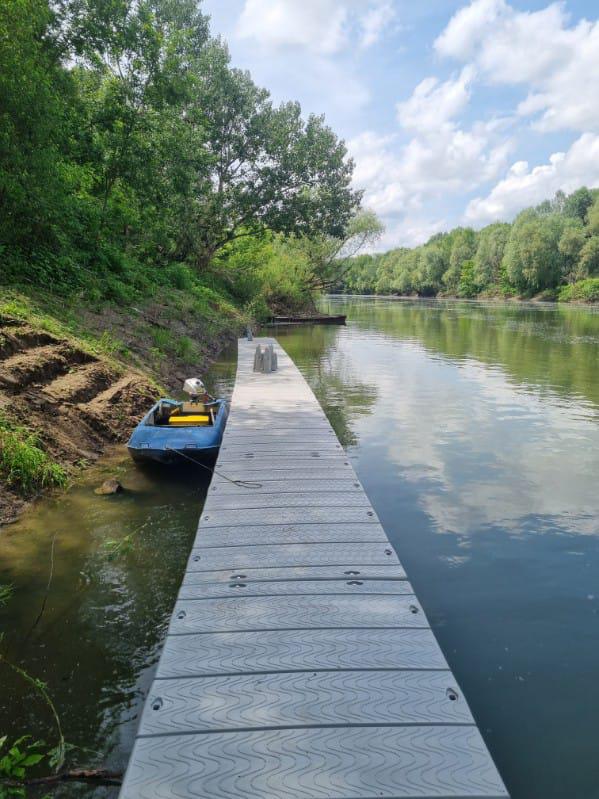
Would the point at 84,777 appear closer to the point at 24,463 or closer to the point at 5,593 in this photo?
the point at 5,593

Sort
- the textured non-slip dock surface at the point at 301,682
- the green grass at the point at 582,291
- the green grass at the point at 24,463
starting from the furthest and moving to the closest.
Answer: the green grass at the point at 582,291 < the green grass at the point at 24,463 < the textured non-slip dock surface at the point at 301,682

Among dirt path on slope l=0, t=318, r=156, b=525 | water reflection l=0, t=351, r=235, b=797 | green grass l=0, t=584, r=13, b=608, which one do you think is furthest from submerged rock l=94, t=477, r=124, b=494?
green grass l=0, t=584, r=13, b=608

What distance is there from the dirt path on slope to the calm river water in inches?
27.8

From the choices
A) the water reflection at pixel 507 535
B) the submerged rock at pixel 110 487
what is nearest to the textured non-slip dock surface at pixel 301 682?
the water reflection at pixel 507 535

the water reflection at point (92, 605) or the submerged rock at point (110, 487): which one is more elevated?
the submerged rock at point (110, 487)

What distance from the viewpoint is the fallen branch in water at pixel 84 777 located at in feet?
12.5

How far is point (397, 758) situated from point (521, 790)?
5.07 feet

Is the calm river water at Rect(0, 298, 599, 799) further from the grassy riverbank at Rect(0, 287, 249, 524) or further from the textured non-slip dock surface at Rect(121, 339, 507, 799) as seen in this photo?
the textured non-slip dock surface at Rect(121, 339, 507, 799)

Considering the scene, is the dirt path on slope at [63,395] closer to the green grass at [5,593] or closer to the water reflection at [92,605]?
the water reflection at [92,605]

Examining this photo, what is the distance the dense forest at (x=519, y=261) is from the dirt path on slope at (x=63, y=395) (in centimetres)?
4852

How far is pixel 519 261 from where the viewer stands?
290ft

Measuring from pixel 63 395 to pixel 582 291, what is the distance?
83.4 meters

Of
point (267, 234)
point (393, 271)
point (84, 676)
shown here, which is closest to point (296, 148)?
point (267, 234)

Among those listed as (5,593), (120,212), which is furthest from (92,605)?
(120,212)
